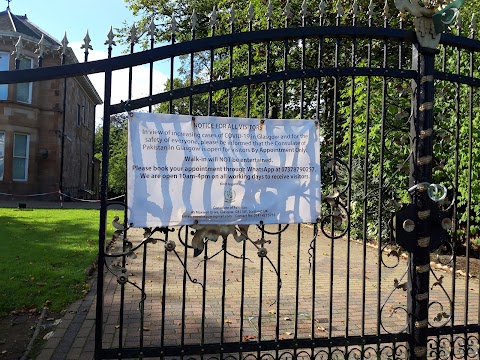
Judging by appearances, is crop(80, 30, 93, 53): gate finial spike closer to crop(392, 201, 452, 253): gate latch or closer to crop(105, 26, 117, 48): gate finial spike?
crop(105, 26, 117, 48): gate finial spike

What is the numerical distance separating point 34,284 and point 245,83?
456 cm

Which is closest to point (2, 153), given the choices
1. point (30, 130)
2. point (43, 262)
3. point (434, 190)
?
point (30, 130)

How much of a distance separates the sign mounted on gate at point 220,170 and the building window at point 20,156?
69.5 feet

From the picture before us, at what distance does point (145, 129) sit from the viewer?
3008 mm

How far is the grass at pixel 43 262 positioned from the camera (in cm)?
547

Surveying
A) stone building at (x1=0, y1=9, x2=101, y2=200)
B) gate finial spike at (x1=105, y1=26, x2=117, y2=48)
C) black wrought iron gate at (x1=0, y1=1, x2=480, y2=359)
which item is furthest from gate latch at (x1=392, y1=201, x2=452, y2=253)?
stone building at (x1=0, y1=9, x2=101, y2=200)

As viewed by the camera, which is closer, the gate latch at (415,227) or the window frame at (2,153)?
the gate latch at (415,227)

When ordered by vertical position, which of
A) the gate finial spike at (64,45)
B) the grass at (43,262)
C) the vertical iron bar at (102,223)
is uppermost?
the gate finial spike at (64,45)

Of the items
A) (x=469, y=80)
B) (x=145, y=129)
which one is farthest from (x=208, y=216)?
(x=469, y=80)

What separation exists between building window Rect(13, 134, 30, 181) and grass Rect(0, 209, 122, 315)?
10361mm

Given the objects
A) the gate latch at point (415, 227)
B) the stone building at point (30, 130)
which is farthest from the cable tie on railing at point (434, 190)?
the stone building at point (30, 130)

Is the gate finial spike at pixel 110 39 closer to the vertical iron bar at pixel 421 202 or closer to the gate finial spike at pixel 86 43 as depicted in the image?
the gate finial spike at pixel 86 43

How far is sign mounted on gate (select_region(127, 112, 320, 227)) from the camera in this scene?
3.01 meters

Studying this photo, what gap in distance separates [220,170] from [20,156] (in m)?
21.7
